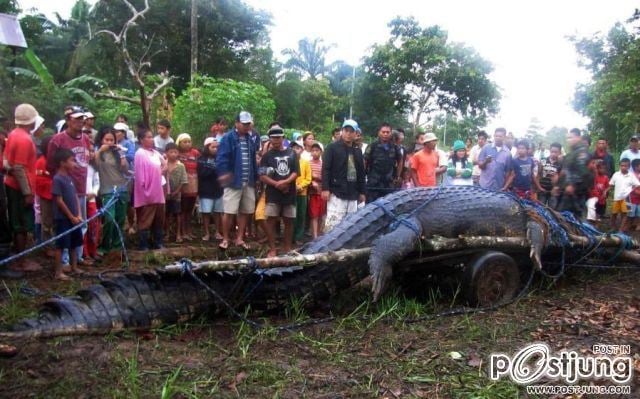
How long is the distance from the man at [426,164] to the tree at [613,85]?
297 inches

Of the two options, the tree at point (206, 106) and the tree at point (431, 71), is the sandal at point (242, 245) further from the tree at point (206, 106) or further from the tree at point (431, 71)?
the tree at point (431, 71)

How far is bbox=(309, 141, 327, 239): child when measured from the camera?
23.5ft

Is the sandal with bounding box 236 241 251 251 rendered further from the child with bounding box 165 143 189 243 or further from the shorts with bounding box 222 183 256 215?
the child with bounding box 165 143 189 243

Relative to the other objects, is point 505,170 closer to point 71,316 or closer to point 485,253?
point 485,253

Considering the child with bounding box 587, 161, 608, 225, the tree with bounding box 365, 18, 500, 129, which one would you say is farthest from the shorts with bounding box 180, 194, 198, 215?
the tree with bounding box 365, 18, 500, 129

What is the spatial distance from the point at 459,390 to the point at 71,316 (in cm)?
220

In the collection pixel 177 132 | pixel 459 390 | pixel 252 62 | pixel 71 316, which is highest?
pixel 252 62

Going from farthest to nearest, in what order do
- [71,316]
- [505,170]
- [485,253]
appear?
[505,170]
[485,253]
[71,316]

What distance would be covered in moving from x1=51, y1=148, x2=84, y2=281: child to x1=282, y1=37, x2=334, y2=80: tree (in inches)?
1236

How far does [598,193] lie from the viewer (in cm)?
895

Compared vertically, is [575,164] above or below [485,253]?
above

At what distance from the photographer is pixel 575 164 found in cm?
599

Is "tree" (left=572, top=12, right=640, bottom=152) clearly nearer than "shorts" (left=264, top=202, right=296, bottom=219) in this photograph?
No

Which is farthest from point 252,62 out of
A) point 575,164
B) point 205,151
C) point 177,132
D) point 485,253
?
point 485,253
